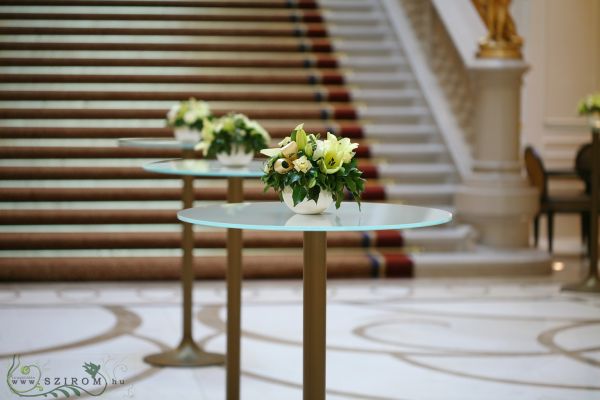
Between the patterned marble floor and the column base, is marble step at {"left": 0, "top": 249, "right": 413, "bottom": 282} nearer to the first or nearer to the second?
the patterned marble floor

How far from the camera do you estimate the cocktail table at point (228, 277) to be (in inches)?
186

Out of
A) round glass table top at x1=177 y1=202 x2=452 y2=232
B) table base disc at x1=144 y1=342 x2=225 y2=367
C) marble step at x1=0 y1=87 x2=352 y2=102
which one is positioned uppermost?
→ marble step at x1=0 y1=87 x2=352 y2=102

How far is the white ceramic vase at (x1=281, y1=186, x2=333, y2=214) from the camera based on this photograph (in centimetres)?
354

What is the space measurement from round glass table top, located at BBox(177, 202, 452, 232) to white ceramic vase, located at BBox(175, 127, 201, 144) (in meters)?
2.62

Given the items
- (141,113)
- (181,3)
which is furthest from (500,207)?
(181,3)

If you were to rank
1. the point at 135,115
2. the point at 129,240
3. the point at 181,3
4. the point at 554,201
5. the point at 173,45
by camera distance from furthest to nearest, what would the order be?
the point at 181,3 < the point at 173,45 < the point at 135,115 < the point at 554,201 < the point at 129,240

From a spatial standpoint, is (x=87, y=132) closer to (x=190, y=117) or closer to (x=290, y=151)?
(x=190, y=117)

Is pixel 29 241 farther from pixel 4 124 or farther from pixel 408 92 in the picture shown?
pixel 408 92

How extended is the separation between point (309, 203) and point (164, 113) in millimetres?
6768

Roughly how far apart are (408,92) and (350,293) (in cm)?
359

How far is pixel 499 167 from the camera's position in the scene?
8.76 meters

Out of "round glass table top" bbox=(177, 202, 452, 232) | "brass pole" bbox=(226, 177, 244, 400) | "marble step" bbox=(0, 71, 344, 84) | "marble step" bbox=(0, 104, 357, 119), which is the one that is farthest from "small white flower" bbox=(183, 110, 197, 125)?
"marble step" bbox=(0, 71, 344, 84)

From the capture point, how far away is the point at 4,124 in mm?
10039

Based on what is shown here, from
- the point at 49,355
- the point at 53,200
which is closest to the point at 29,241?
the point at 53,200
